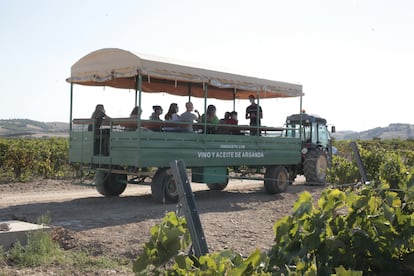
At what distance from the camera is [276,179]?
513 inches

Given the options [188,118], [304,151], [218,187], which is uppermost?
[188,118]

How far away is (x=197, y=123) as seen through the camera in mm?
11125

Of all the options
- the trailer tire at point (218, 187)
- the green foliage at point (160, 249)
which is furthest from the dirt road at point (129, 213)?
the green foliage at point (160, 249)

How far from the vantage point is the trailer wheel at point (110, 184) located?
11.7 meters

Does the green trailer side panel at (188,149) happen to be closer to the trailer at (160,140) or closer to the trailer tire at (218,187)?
the trailer at (160,140)

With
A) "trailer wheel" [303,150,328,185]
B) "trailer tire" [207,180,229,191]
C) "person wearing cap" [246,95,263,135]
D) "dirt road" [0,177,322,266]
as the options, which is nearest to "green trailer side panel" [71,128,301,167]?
"person wearing cap" [246,95,263,135]

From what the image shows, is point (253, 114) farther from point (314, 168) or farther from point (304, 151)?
point (304, 151)

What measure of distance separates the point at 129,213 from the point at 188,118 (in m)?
2.68

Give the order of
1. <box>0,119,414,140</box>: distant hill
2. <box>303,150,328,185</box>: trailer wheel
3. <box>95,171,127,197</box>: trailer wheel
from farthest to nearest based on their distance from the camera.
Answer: <box>0,119,414,140</box>: distant hill → <box>303,150,328,185</box>: trailer wheel → <box>95,171,127,197</box>: trailer wheel

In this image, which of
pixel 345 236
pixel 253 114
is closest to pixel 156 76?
pixel 253 114

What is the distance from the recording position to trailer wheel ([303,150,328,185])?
15062 mm

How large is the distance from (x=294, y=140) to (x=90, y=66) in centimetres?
585

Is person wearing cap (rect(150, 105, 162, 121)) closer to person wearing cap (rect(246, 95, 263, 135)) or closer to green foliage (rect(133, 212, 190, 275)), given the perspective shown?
person wearing cap (rect(246, 95, 263, 135))

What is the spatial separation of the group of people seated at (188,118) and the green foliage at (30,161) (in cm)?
532
